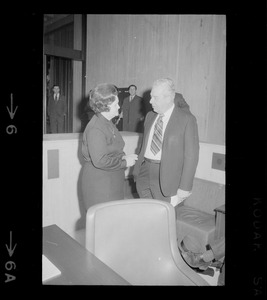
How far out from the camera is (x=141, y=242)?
4.72 ft

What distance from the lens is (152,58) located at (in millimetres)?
4316

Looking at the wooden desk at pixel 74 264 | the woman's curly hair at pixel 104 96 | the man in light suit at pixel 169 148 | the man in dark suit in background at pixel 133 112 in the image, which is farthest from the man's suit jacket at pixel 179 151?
the man in dark suit in background at pixel 133 112

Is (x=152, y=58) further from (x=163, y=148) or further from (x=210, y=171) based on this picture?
(x=163, y=148)

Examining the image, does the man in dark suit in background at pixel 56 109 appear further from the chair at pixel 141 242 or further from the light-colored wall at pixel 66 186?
the chair at pixel 141 242

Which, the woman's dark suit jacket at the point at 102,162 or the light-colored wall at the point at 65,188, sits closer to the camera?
the woman's dark suit jacket at the point at 102,162

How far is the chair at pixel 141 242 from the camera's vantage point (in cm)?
134
